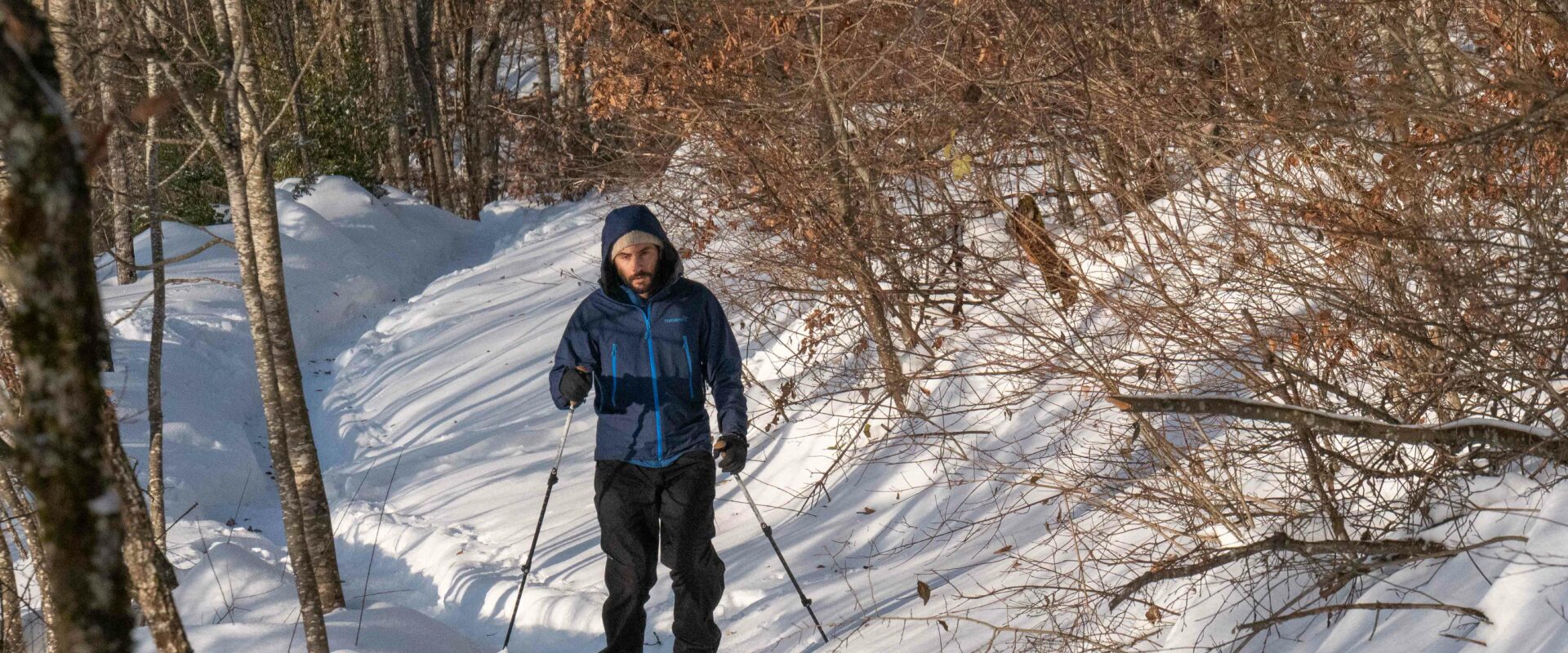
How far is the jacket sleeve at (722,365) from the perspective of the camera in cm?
467

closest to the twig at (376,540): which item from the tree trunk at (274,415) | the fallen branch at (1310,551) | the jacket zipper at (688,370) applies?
the tree trunk at (274,415)

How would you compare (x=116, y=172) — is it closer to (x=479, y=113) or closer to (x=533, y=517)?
(x=533, y=517)

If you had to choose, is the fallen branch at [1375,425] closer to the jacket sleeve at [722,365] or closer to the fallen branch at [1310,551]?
the fallen branch at [1310,551]

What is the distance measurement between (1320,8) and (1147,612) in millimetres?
2443

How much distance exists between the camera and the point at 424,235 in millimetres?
17734

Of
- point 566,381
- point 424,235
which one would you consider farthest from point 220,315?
point 566,381

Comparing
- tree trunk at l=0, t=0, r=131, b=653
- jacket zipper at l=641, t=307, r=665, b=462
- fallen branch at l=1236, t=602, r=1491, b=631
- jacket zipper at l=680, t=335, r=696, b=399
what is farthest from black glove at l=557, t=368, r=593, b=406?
tree trunk at l=0, t=0, r=131, b=653

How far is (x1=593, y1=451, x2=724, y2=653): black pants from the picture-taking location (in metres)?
4.54

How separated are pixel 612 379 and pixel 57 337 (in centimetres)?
367

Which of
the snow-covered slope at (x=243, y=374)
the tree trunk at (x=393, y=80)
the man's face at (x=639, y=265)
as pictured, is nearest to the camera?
the man's face at (x=639, y=265)

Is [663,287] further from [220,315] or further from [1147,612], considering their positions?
[220,315]

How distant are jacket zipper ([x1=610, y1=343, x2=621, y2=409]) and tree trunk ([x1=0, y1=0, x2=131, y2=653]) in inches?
142

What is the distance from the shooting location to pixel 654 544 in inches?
184

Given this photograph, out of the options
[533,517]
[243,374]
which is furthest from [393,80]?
[533,517]
